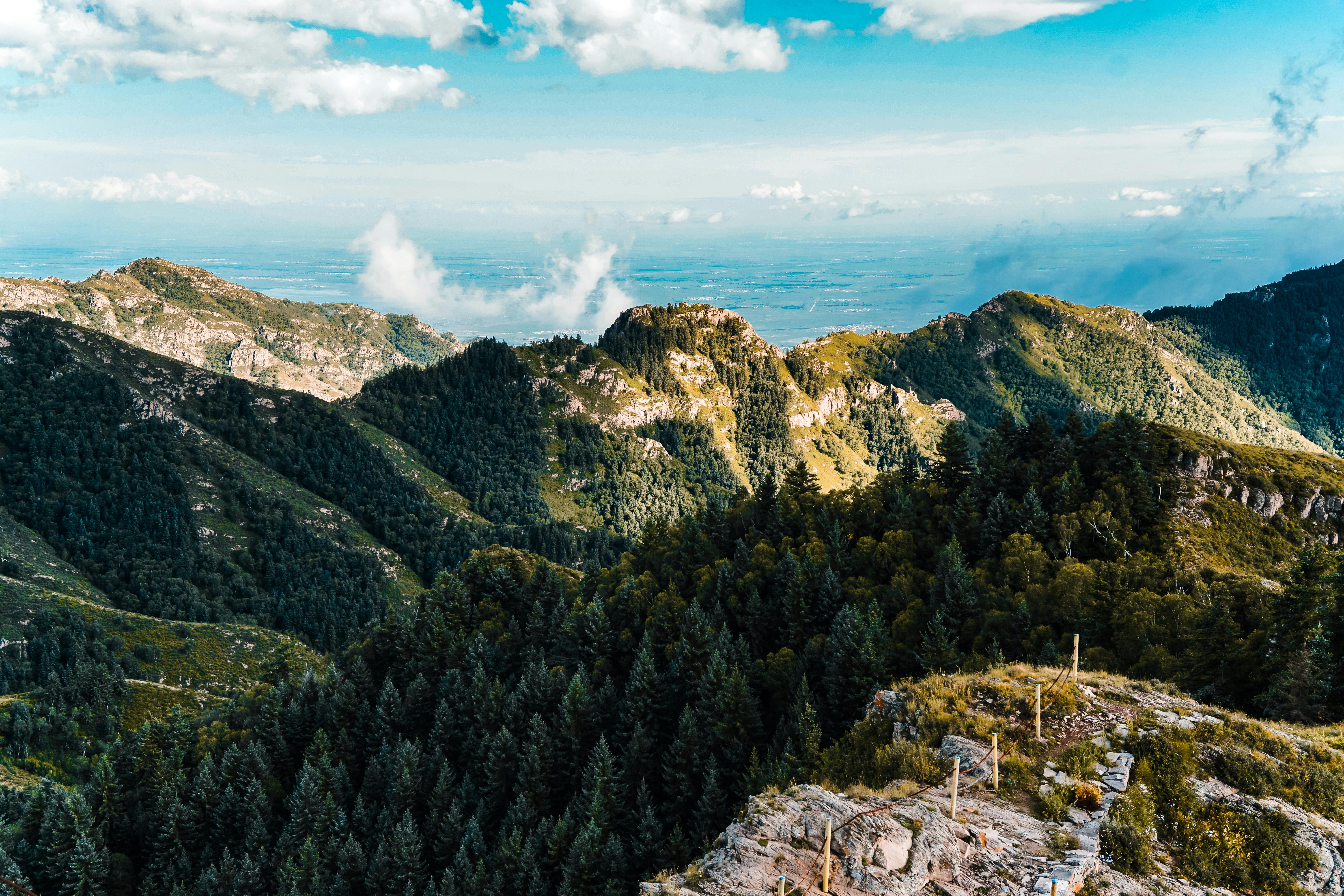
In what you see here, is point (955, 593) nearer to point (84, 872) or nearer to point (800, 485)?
point (800, 485)

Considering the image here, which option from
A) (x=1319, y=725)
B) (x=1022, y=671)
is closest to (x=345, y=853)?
(x=1022, y=671)

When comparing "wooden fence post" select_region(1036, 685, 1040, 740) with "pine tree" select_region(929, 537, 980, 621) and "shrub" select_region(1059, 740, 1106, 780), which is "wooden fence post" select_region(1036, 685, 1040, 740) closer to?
"shrub" select_region(1059, 740, 1106, 780)

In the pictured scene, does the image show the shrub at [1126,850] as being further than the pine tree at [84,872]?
No

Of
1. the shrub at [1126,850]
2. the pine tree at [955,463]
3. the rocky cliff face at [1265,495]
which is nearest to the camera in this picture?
the shrub at [1126,850]

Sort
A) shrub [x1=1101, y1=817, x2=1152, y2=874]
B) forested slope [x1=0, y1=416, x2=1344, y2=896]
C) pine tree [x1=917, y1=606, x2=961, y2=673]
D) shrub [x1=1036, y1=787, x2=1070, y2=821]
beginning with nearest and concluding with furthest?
shrub [x1=1101, y1=817, x2=1152, y2=874]
shrub [x1=1036, y1=787, x2=1070, y2=821]
forested slope [x1=0, y1=416, x2=1344, y2=896]
pine tree [x1=917, y1=606, x2=961, y2=673]

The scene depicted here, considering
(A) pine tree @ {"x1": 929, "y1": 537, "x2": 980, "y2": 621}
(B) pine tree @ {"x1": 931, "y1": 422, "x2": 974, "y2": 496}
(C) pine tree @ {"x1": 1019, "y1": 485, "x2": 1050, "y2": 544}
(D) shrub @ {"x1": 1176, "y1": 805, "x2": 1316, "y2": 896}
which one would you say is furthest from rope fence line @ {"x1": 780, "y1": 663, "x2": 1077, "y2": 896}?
(B) pine tree @ {"x1": 931, "y1": 422, "x2": 974, "y2": 496}

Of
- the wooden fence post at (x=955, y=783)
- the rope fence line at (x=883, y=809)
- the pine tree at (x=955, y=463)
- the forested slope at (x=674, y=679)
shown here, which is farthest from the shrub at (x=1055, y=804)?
the pine tree at (x=955, y=463)

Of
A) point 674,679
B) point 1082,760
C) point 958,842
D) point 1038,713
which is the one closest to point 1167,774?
point 1082,760

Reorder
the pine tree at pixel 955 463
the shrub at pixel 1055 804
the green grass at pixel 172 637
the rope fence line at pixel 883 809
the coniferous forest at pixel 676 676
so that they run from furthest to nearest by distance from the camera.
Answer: the green grass at pixel 172 637
the pine tree at pixel 955 463
the coniferous forest at pixel 676 676
the shrub at pixel 1055 804
the rope fence line at pixel 883 809

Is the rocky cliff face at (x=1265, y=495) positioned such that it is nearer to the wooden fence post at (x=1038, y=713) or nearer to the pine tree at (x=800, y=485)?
the pine tree at (x=800, y=485)
